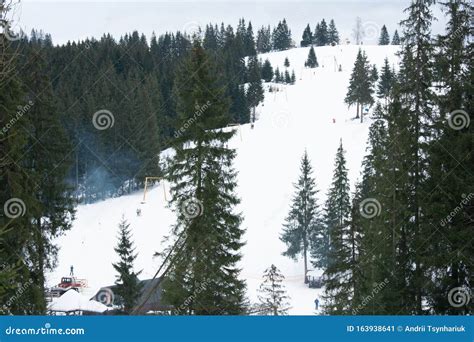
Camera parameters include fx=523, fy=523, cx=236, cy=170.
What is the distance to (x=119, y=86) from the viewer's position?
88562mm

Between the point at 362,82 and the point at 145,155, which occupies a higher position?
the point at 362,82

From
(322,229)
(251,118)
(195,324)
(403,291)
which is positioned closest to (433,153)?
(403,291)

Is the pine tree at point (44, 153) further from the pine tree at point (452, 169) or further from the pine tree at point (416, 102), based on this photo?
the pine tree at point (452, 169)

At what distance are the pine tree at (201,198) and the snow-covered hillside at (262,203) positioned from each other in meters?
18.9

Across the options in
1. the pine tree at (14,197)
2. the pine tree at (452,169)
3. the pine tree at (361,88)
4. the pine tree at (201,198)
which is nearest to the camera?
the pine tree at (452,169)

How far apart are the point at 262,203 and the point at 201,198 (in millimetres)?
44024

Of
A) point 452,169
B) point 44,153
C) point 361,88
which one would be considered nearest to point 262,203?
point 361,88

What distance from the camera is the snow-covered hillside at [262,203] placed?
1863 inches

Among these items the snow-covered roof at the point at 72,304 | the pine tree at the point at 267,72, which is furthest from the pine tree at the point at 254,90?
the snow-covered roof at the point at 72,304

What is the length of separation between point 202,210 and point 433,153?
7.39m

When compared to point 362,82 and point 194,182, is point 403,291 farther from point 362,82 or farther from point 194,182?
point 362,82

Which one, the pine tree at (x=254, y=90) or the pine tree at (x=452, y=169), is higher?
the pine tree at (x=254, y=90)

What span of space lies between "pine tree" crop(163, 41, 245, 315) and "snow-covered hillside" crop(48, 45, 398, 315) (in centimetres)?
1890

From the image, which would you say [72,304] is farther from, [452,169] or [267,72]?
[267,72]
